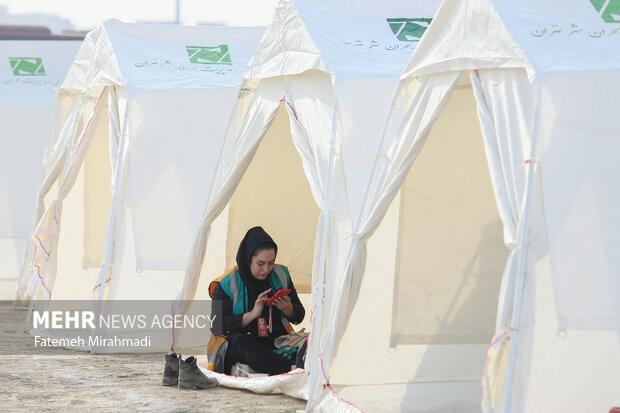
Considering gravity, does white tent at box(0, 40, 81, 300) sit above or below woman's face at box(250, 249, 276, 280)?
above

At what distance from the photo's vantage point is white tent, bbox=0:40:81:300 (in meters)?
11.5

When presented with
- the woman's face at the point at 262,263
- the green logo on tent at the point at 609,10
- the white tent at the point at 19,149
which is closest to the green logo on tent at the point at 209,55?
the white tent at the point at 19,149

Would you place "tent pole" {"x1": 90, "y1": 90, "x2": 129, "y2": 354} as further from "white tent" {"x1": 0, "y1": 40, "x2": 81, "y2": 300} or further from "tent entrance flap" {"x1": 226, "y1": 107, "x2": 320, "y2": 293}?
"white tent" {"x1": 0, "y1": 40, "x2": 81, "y2": 300}

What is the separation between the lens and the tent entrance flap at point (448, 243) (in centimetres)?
590

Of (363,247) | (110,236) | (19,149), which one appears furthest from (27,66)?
(363,247)

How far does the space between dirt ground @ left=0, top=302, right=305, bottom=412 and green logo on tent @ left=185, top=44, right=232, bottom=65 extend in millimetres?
2763

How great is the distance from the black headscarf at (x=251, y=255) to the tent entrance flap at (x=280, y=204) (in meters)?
1.01

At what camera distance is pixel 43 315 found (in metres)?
9.44

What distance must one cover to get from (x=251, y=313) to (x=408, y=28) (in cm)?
223

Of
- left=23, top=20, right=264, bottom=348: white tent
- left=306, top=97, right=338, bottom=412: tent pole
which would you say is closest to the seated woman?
left=306, top=97, right=338, bottom=412: tent pole

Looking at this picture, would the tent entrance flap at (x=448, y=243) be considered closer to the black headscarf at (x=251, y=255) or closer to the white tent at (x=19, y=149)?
the black headscarf at (x=251, y=255)

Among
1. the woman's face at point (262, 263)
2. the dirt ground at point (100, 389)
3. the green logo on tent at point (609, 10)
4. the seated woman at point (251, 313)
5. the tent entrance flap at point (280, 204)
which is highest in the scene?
the green logo on tent at point (609, 10)

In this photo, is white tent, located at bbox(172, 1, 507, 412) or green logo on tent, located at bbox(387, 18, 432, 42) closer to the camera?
white tent, located at bbox(172, 1, 507, 412)

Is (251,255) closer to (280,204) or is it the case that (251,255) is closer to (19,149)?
(280,204)
